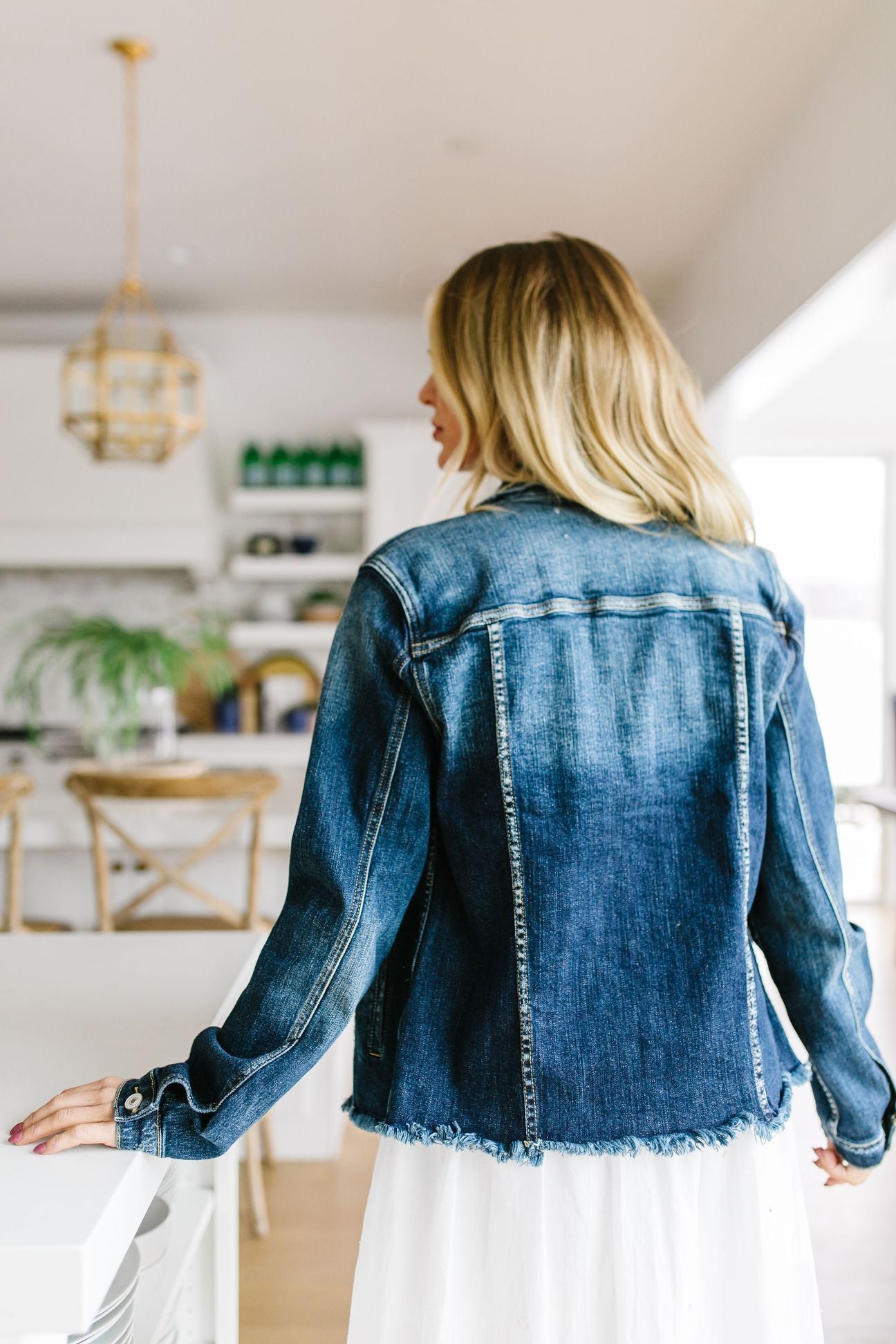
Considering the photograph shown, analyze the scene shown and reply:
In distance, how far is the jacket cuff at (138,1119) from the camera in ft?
2.58

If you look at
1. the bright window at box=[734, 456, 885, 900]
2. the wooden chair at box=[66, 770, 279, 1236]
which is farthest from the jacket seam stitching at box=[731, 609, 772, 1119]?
the bright window at box=[734, 456, 885, 900]

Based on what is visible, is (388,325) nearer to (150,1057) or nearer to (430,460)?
(430,460)

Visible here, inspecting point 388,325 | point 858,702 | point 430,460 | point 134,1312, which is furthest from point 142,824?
point 858,702

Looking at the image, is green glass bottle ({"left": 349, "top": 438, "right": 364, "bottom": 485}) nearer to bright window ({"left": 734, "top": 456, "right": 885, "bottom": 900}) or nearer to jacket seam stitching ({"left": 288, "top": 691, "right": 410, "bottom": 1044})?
bright window ({"left": 734, "top": 456, "right": 885, "bottom": 900})

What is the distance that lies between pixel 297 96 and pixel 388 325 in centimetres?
209

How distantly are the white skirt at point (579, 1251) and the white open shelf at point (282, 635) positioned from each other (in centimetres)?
402

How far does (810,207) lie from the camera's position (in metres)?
2.94

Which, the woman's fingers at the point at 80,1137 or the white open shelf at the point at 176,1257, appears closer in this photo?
the woman's fingers at the point at 80,1137

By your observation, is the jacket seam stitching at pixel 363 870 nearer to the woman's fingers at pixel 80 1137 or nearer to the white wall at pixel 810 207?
the woman's fingers at pixel 80 1137

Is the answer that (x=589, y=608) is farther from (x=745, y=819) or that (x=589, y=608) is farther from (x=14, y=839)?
(x=14, y=839)

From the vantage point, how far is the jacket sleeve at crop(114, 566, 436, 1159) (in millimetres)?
800

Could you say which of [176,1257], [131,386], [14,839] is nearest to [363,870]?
[176,1257]

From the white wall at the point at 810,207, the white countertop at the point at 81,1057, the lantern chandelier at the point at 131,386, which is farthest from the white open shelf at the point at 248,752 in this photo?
the white countertop at the point at 81,1057

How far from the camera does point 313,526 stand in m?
5.17
